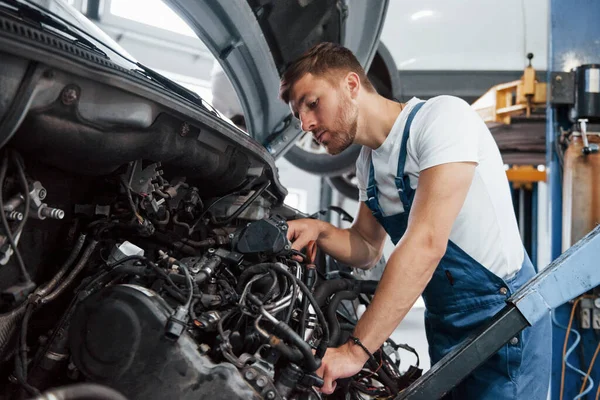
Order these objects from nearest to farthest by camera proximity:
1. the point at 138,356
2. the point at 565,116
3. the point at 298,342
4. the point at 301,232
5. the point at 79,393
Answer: the point at 79,393 → the point at 138,356 → the point at 298,342 → the point at 301,232 → the point at 565,116

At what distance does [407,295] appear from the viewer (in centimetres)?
130

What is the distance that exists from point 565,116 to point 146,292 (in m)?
2.34

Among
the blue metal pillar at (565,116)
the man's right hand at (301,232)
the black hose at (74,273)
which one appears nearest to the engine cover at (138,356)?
the black hose at (74,273)

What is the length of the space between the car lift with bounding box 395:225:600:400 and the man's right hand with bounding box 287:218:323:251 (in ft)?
1.84

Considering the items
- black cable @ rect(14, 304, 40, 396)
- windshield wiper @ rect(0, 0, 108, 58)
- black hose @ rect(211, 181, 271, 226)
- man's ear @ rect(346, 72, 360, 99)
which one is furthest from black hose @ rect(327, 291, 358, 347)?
windshield wiper @ rect(0, 0, 108, 58)

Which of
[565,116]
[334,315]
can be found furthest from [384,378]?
[565,116]

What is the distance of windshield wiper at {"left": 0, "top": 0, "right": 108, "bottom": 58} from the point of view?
0.94m

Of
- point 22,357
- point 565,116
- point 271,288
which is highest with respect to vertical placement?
point 565,116

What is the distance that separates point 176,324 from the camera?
979 mm

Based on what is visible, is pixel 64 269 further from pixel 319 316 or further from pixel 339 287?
pixel 339 287

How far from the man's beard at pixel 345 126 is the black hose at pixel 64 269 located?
2.46ft

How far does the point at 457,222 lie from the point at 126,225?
0.85 m

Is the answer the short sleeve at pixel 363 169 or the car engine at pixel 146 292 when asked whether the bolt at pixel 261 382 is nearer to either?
the car engine at pixel 146 292

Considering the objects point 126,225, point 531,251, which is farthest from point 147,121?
point 531,251
